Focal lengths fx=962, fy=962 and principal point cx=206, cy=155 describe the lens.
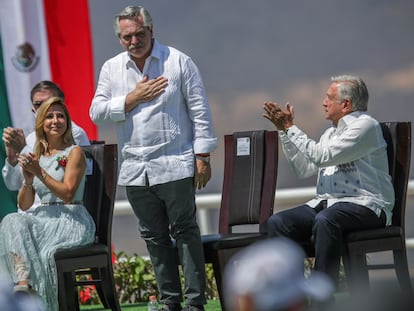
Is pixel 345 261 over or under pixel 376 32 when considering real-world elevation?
under

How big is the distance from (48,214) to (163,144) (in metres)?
0.79

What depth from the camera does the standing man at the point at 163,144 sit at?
4281 mm

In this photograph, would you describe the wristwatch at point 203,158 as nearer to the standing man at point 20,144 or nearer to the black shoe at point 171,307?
the black shoe at point 171,307

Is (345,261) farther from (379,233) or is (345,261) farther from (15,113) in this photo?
(15,113)

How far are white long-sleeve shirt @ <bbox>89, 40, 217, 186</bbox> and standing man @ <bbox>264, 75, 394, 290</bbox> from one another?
344mm

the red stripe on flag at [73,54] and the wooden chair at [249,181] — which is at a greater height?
the red stripe on flag at [73,54]

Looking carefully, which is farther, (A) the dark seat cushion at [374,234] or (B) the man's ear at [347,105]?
(B) the man's ear at [347,105]

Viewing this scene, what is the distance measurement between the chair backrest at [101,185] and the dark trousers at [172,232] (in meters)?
0.48

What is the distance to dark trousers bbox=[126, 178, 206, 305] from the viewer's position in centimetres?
428

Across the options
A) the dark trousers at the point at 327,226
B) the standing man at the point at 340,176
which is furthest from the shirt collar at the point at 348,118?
the dark trousers at the point at 327,226

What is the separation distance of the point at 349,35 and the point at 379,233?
293cm

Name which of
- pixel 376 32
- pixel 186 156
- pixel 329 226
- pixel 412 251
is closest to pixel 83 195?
pixel 186 156

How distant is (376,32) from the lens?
6895mm

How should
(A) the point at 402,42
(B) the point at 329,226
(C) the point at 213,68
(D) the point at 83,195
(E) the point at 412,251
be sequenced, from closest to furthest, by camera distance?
1. (B) the point at 329,226
2. (D) the point at 83,195
3. (E) the point at 412,251
4. (A) the point at 402,42
5. (C) the point at 213,68
